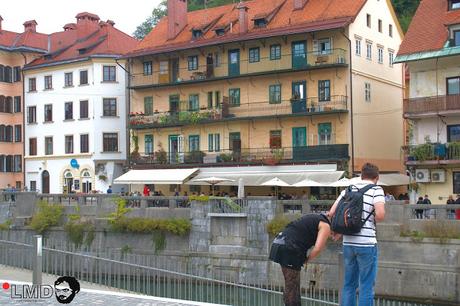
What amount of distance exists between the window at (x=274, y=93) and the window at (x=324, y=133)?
3.57 metres

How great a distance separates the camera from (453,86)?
125 ft

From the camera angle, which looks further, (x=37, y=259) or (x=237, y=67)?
(x=237, y=67)

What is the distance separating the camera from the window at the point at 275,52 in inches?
1810

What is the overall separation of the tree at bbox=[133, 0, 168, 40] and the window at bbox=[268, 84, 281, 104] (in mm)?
46771

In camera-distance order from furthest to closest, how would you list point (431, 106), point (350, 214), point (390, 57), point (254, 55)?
point (390, 57), point (254, 55), point (431, 106), point (350, 214)

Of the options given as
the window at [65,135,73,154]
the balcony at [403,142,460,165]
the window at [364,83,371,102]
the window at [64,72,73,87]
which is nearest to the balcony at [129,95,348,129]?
the window at [364,83,371,102]

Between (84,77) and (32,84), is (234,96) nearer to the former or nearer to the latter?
(84,77)

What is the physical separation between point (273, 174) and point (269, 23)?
35.8ft

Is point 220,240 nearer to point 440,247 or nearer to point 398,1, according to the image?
point 440,247

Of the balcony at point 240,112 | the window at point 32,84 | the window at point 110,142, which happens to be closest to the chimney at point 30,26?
the window at point 32,84

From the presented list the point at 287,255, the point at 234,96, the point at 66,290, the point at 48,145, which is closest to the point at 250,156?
the point at 234,96

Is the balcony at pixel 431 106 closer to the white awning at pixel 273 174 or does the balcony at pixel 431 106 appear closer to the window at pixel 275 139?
the white awning at pixel 273 174

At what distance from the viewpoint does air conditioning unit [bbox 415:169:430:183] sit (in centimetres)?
3797

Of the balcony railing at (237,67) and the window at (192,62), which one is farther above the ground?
the window at (192,62)
